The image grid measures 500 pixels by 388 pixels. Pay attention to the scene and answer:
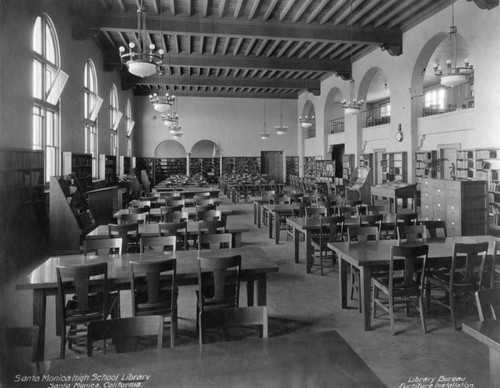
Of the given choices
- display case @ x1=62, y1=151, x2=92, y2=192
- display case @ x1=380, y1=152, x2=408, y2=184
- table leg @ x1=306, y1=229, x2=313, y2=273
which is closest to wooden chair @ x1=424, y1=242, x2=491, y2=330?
table leg @ x1=306, y1=229, x2=313, y2=273

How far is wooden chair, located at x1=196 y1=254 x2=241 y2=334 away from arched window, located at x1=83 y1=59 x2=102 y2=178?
885cm

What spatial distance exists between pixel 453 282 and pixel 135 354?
3.14 m

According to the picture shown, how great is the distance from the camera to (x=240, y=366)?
1.84 metres

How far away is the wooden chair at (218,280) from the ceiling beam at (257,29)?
8.48 meters

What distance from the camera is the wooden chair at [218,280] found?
3359 millimetres

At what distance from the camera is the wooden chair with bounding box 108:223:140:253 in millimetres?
4788

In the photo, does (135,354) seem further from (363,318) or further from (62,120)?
(62,120)

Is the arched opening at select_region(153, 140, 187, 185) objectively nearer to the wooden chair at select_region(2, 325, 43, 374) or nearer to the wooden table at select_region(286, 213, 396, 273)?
the wooden table at select_region(286, 213, 396, 273)

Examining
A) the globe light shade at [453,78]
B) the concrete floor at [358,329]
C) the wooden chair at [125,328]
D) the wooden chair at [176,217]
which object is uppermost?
the globe light shade at [453,78]

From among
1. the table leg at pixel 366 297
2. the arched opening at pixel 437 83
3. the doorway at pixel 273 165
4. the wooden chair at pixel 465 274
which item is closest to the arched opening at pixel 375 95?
the arched opening at pixel 437 83

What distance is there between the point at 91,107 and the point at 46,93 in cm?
379

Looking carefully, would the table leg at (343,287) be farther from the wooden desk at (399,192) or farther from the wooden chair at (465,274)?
the wooden desk at (399,192)

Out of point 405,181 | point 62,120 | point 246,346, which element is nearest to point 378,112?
point 405,181

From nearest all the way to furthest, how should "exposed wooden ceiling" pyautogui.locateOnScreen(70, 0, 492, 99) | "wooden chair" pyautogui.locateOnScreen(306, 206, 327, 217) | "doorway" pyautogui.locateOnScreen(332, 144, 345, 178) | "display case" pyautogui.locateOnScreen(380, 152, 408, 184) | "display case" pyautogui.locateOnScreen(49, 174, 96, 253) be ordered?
"wooden chair" pyautogui.locateOnScreen(306, 206, 327, 217) → "display case" pyautogui.locateOnScreen(49, 174, 96, 253) → "exposed wooden ceiling" pyautogui.locateOnScreen(70, 0, 492, 99) → "display case" pyautogui.locateOnScreen(380, 152, 408, 184) → "doorway" pyautogui.locateOnScreen(332, 144, 345, 178)
